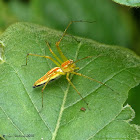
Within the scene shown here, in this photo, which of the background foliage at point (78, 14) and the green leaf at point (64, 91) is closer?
the green leaf at point (64, 91)

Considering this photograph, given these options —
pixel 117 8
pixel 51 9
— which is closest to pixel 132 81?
pixel 117 8

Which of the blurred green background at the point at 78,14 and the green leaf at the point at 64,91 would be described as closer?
the green leaf at the point at 64,91

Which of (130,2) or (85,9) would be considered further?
(85,9)

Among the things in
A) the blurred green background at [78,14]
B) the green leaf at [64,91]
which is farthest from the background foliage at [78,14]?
the green leaf at [64,91]

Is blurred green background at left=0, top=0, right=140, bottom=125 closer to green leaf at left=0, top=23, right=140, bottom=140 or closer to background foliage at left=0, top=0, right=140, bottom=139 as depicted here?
background foliage at left=0, top=0, right=140, bottom=139

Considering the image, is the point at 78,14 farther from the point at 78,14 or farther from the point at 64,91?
the point at 64,91

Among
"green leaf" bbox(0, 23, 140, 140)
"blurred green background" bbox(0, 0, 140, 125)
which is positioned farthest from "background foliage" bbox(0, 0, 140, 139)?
"green leaf" bbox(0, 23, 140, 140)

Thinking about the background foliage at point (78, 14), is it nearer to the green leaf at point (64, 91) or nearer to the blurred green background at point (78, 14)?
the blurred green background at point (78, 14)

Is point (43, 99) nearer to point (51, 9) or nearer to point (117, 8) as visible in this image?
point (51, 9)
